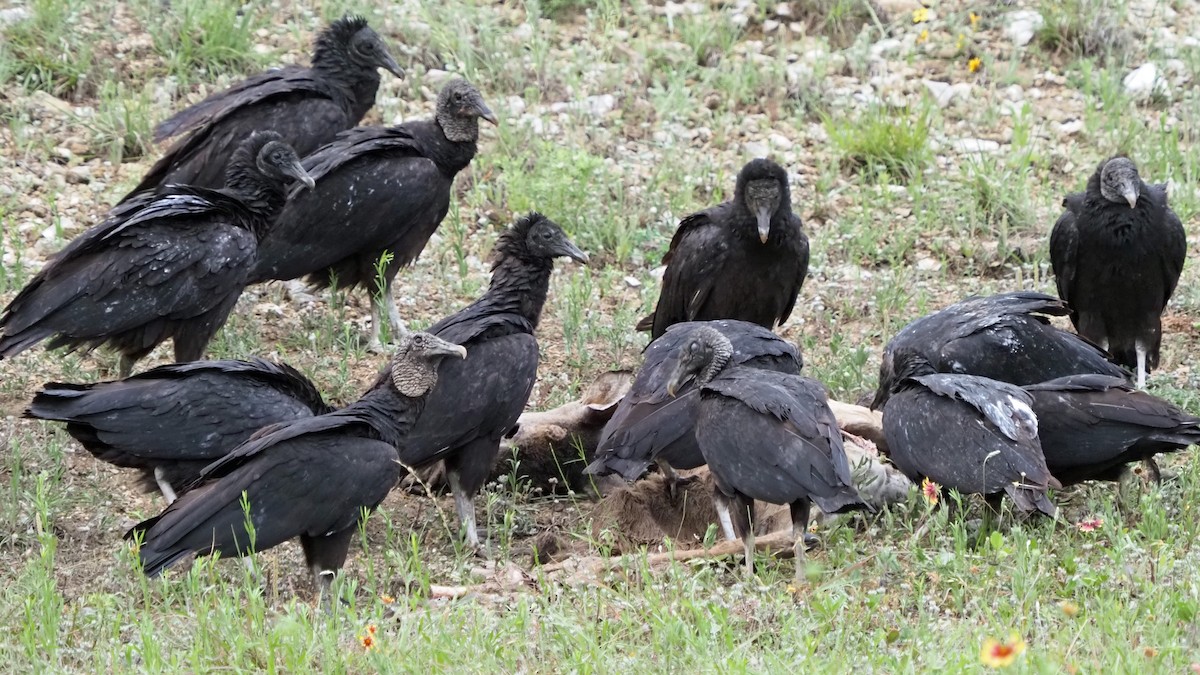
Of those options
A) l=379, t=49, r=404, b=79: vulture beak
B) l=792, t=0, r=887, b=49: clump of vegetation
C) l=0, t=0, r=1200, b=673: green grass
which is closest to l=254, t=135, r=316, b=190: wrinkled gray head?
l=0, t=0, r=1200, b=673: green grass

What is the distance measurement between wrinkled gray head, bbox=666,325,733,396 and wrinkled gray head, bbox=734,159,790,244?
1028 mm

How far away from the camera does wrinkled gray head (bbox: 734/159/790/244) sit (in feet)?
19.7

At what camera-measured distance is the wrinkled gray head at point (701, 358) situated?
16.4ft

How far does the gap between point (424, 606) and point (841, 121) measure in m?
5.23

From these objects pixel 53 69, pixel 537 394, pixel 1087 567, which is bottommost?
pixel 537 394

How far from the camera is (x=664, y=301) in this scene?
643cm

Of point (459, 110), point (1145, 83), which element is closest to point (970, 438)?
point (459, 110)

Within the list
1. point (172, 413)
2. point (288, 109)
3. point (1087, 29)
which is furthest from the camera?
point (1087, 29)

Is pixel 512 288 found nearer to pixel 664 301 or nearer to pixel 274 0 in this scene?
pixel 664 301

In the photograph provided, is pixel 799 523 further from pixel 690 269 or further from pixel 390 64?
pixel 390 64

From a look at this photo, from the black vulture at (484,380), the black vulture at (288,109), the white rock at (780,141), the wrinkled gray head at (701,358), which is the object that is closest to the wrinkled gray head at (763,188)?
the black vulture at (484,380)

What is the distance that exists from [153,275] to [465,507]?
1444 mm

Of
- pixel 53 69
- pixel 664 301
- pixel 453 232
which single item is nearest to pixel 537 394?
pixel 664 301

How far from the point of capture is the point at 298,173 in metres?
6.05
